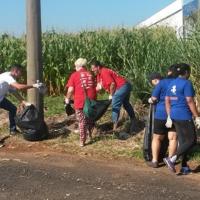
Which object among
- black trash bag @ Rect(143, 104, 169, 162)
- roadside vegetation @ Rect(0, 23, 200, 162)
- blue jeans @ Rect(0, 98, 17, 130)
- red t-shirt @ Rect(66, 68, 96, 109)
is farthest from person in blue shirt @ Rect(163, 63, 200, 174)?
blue jeans @ Rect(0, 98, 17, 130)

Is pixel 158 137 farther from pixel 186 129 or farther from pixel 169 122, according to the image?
pixel 186 129

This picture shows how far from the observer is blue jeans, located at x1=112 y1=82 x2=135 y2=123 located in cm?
1202

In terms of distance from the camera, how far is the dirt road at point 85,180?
7910 mm

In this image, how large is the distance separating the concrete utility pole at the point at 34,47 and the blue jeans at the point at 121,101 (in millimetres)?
1406

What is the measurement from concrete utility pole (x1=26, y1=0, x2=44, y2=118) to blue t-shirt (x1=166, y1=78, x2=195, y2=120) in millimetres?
3484

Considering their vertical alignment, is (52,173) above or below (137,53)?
below

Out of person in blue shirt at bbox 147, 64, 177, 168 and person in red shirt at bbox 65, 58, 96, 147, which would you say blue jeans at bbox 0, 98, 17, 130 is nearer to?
person in red shirt at bbox 65, 58, 96, 147

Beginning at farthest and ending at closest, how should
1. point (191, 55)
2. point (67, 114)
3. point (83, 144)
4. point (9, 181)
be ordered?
point (67, 114)
point (191, 55)
point (83, 144)
point (9, 181)

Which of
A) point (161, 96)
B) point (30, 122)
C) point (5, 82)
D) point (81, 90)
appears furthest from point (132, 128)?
point (5, 82)

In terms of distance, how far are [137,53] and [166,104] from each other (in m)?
7.44

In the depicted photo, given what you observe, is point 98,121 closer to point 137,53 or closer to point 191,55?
point 191,55

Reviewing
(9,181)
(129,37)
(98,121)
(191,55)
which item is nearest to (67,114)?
(98,121)

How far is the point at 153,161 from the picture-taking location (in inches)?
387

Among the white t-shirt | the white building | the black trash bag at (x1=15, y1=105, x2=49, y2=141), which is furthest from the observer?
the white building
